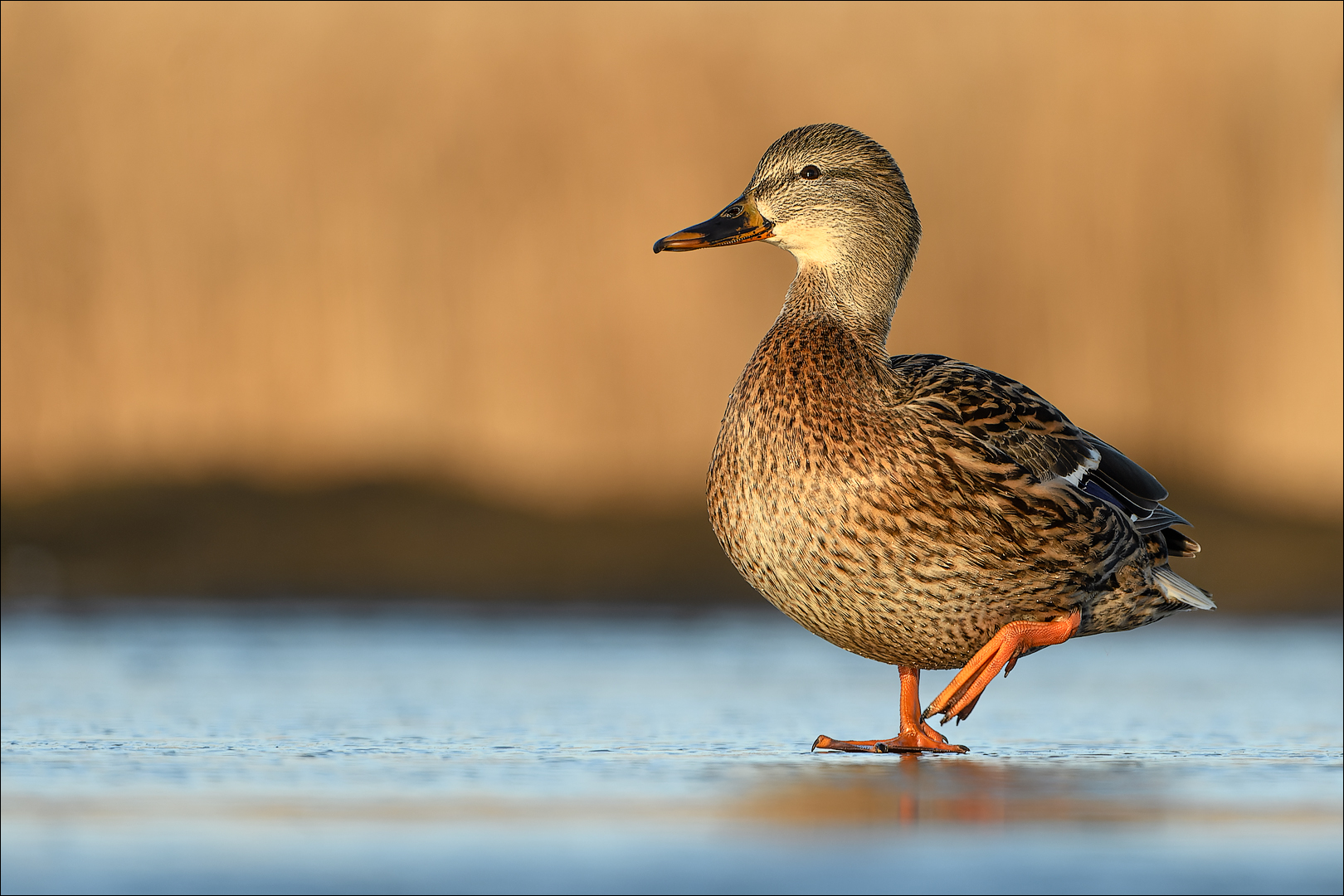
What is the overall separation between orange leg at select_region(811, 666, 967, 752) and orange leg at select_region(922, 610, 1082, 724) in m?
0.16

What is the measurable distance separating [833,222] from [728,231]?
12.5 inches

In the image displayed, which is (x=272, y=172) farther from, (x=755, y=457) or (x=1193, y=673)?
(x=755, y=457)

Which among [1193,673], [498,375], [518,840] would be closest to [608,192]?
[498,375]

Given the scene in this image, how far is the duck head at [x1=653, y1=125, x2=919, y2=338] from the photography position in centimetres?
566

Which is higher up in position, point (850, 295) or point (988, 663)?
point (850, 295)

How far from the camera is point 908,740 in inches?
206

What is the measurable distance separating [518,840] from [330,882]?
0.47m

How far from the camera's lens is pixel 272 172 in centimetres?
1348

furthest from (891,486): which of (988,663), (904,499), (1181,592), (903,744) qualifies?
(1181,592)

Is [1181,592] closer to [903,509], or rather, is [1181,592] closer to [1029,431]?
[1029,431]

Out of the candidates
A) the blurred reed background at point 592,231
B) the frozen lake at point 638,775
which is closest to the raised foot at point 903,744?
the frozen lake at point 638,775

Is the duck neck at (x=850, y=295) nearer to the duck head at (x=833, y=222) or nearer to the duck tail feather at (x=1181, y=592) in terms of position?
the duck head at (x=833, y=222)

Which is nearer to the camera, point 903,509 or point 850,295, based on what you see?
point 903,509

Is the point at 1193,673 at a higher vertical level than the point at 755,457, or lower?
lower
